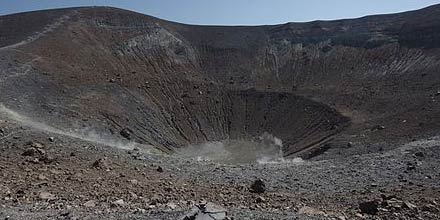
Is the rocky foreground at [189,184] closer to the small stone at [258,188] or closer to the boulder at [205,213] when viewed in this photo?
the small stone at [258,188]

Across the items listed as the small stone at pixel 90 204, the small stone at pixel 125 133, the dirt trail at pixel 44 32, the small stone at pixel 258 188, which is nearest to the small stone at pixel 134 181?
the small stone at pixel 90 204

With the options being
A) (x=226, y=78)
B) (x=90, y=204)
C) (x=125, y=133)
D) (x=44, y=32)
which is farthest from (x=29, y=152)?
(x=226, y=78)

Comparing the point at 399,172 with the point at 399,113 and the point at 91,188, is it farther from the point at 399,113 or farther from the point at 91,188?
the point at 399,113

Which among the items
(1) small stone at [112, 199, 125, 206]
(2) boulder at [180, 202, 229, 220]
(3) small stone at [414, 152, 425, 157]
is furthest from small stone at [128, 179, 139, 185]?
(3) small stone at [414, 152, 425, 157]

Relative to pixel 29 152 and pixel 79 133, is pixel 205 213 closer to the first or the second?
pixel 29 152

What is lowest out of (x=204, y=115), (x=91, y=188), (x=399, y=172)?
(x=204, y=115)

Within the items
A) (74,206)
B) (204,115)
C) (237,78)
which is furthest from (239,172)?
(237,78)

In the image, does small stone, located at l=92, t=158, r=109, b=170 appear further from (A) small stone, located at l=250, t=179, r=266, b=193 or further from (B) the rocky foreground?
(A) small stone, located at l=250, t=179, r=266, b=193
